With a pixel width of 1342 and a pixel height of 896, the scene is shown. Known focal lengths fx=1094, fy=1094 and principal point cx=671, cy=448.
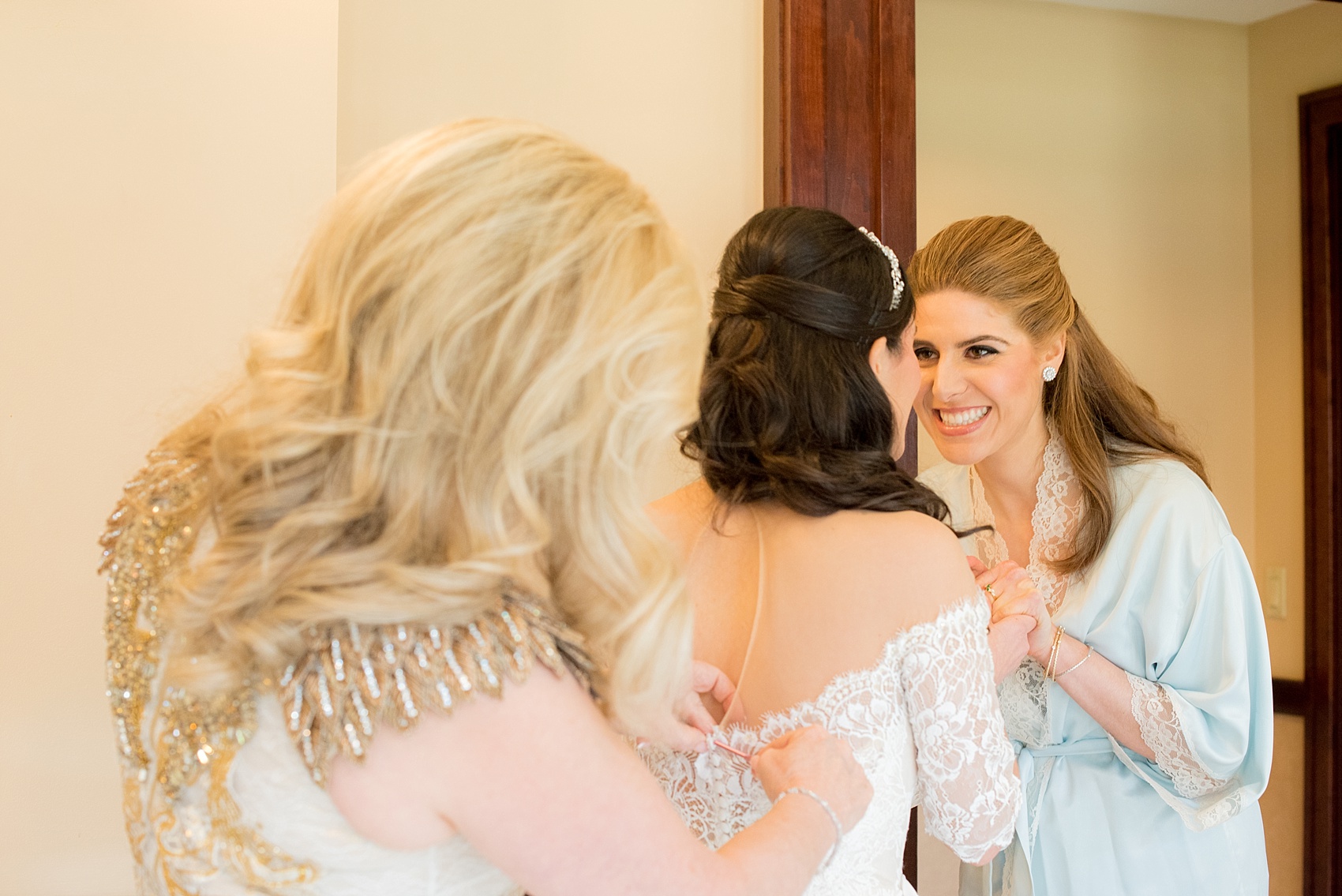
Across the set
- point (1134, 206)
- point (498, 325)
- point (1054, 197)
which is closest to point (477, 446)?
point (498, 325)

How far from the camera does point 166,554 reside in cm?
93

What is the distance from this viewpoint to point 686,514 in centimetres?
141

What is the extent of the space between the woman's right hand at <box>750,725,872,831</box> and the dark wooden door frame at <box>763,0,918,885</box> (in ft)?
3.61

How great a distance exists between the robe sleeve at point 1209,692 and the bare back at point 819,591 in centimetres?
68

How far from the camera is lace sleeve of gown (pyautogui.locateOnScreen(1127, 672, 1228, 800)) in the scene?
1.73 metres

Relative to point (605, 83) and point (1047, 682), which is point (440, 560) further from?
point (605, 83)

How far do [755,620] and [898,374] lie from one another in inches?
15.1

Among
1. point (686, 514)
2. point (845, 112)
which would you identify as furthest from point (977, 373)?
point (686, 514)

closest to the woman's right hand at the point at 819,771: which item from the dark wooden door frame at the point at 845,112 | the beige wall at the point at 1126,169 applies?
the dark wooden door frame at the point at 845,112

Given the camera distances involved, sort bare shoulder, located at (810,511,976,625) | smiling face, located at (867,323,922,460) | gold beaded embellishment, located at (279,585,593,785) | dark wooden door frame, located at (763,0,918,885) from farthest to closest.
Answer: dark wooden door frame, located at (763,0,918,885) → smiling face, located at (867,323,922,460) → bare shoulder, located at (810,511,976,625) → gold beaded embellishment, located at (279,585,593,785)

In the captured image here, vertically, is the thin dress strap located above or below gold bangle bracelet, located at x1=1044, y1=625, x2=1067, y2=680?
above

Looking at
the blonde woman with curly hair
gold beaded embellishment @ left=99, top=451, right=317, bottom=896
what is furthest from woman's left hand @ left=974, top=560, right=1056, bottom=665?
gold beaded embellishment @ left=99, top=451, right=317, bottom=896

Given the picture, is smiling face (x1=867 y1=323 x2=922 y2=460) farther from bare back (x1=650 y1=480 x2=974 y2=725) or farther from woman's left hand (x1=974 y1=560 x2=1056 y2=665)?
woman's left hand (x1=974 y1=560 x2=1056 y2=665)

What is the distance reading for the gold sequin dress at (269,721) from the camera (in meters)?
0.82
